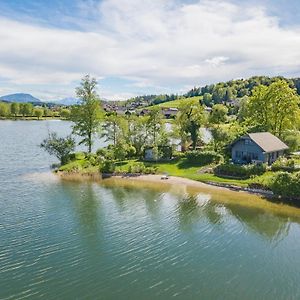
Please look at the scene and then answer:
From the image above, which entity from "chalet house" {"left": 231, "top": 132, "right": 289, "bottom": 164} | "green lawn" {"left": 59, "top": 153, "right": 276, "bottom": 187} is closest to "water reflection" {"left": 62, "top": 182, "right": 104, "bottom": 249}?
"green lawn" {"left": 59, "top": 153, "right": 276, "bottom": 187}

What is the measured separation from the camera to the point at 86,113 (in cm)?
6156

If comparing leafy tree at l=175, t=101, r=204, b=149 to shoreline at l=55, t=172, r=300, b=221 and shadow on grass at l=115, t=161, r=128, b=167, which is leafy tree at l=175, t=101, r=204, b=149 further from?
shoreline at l=55, t=172, r=300, b=221

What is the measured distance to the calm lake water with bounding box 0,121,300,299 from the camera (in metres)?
20.8

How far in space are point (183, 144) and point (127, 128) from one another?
9.73 m

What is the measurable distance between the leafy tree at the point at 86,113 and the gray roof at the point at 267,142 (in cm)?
2523

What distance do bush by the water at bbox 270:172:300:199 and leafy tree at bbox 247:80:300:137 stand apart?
76.1 feet

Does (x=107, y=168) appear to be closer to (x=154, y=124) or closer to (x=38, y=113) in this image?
(x=154, y=124)

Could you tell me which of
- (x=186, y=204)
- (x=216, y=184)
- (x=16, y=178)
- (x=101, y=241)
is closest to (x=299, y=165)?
(x=216, y=184)

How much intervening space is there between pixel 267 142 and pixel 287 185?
1474cm

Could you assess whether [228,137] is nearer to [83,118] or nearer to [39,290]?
[83,118]

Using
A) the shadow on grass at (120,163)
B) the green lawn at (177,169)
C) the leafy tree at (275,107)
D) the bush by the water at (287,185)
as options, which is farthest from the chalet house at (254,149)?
the shadow on grass at (120,163)

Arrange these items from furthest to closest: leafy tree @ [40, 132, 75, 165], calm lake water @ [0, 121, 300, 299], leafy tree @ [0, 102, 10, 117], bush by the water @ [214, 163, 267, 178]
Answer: leafy tree @ [0, 102, 10, 117] → leafy tree @ [40, 132, 75, 165] → bush by the water @ [214, 163, 267, 178] → calm lake water @ [0, 121, 300, 299]

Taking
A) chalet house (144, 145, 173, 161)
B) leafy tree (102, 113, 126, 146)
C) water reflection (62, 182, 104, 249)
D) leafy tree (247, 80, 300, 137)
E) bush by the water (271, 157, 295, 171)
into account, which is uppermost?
leafy tree (247, 80, 300, 137)

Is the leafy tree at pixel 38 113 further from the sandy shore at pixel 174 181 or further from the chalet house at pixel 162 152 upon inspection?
the sandy shore at pixel 174 181
